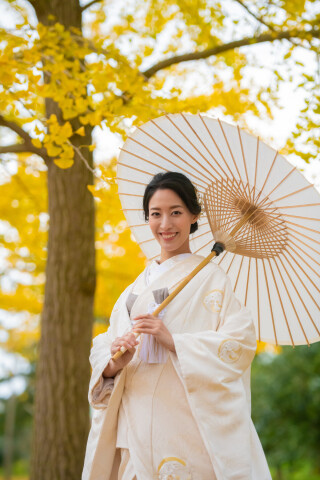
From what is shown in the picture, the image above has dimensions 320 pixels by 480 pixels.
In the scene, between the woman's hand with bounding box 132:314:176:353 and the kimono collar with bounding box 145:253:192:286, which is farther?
the kimono collar with bounding box 145:253:192:286

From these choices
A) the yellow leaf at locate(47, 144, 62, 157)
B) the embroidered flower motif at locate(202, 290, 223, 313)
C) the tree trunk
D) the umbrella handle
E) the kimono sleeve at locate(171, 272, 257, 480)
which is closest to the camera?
the kimono sleeve at locate(171, 272, 257, 480)

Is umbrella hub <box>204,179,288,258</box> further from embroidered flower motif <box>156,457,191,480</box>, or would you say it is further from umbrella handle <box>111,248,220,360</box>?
embroidered flower motif <box>156,457,191,480</box>

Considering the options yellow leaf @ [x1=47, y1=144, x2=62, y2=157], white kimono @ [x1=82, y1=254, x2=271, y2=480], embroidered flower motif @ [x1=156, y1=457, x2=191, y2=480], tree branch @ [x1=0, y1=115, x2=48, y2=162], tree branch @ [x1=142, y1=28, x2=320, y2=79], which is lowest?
embroidered flower motif @ [x1=156, y1=457, x2=191, y2=480]

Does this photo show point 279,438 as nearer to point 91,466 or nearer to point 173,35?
point 173,35

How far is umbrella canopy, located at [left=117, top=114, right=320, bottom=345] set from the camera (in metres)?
2.23

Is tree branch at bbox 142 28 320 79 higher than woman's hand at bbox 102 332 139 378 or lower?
higher

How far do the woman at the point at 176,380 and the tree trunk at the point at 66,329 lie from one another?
70.3 inches

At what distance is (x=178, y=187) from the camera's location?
2.33 m

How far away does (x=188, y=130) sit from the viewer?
2445 mm

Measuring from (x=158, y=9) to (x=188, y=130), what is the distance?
281 cm

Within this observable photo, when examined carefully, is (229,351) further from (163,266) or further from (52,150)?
(52,150)

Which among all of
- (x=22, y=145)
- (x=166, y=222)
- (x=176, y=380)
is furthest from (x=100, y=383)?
(x=22, y=145)

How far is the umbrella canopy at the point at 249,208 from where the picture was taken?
2.23m

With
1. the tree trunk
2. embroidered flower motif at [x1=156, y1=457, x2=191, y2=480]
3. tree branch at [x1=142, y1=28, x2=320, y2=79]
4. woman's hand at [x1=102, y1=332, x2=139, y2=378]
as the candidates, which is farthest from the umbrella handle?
tree branch at [x1=142, y1=28, x2=320, y2=79]
